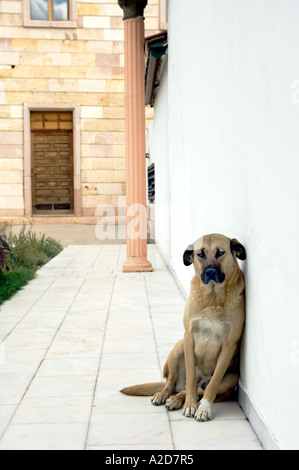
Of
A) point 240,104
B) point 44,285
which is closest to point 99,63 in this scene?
point 44,285

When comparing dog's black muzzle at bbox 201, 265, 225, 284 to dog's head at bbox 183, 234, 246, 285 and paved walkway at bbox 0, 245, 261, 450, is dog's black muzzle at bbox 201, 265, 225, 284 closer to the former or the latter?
dog's head at bbox 183, 234, 246, 285

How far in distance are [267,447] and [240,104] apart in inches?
74.8

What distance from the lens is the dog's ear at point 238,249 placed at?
314 cm

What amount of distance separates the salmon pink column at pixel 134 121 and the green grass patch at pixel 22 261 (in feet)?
5.52

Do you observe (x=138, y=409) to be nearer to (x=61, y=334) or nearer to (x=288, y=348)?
(x=288, y=348)

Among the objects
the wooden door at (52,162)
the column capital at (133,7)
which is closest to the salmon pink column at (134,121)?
the column capital at (133,7)

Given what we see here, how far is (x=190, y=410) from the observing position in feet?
10.2

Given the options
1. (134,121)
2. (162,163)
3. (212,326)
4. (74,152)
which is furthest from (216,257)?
(74,152)

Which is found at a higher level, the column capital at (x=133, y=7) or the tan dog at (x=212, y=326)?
the column capital at (x=133, y=7)

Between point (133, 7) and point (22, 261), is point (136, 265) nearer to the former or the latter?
point (22, 261)

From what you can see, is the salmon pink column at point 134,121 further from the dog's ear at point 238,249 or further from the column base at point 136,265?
the dog's ear at point 238,249

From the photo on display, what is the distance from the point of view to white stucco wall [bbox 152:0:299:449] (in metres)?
2.25

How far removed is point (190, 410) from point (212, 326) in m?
0.48

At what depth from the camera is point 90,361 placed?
4.25 m
